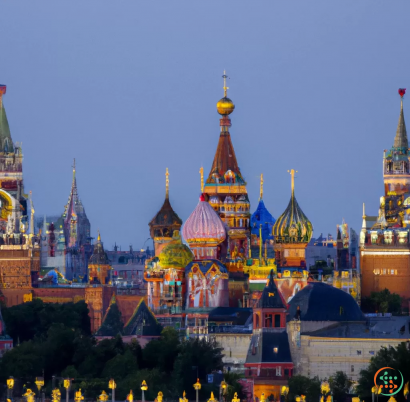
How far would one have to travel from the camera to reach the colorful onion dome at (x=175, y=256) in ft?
498

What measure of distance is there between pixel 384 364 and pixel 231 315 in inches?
1034

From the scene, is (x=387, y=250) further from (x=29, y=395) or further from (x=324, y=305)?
(x=29, y=395)

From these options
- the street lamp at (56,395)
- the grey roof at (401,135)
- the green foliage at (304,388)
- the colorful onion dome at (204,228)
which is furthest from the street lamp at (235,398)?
the grey roof at (401,135)

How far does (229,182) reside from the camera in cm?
16250

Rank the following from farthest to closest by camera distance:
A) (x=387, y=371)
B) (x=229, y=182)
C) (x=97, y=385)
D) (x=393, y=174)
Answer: (x=393, y=174) < (x=229, y=182) < (x=97, y=385) < (x=387, y=371)

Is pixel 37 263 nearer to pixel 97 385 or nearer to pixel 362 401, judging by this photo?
pixel 97 385

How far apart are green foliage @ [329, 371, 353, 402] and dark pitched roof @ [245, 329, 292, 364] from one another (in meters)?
2.55

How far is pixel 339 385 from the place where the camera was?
409ft

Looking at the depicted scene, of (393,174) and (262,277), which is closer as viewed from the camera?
(262,277)

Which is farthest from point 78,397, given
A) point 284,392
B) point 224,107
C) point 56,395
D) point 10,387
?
point 224,107

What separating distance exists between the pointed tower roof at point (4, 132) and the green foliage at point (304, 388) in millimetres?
72305

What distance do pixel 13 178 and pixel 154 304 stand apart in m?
46.2

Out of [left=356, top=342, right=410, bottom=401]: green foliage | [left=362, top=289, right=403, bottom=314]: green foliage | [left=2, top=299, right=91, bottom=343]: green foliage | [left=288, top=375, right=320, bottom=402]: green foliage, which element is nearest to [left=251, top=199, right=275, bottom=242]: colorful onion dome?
[left=2, top=299, right=91, bottom=343]: green foliage

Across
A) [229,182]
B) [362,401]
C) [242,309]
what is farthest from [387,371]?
[229,182]
